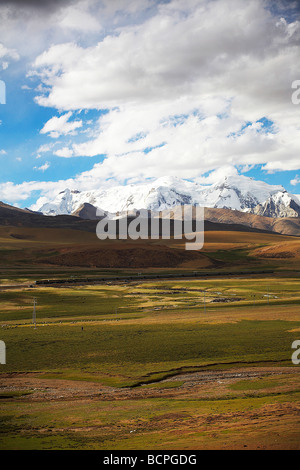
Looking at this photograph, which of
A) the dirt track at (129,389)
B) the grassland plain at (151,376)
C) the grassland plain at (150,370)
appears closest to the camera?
the grassland plain at (151,376)

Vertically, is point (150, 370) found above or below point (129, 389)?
above

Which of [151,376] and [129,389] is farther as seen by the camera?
[151,376]

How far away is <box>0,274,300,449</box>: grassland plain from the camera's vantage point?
23.9 meters

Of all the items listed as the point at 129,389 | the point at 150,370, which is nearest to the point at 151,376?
the point at 150,370

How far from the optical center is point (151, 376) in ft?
131

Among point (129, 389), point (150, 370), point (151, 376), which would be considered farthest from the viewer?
point (150, 370)

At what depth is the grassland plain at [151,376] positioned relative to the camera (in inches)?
941

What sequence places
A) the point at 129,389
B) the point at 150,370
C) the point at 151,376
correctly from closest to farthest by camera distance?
the point at 129,389, the point at 151,376, the point at 150,370

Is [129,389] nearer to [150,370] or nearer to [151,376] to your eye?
[151,376]

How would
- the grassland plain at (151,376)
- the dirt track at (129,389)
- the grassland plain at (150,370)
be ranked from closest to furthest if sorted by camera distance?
the grassland plain at (151,376)
the grassland plain at (150,370)
the dirt track at (129,389)

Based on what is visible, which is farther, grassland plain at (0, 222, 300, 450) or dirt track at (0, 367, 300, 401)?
dirt track at (0, 367, 300, 401)

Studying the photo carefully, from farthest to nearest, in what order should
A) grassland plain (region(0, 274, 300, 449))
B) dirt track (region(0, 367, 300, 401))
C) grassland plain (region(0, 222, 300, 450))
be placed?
dirt track (region(0, 367, 300, 401))
grassland plain (region(0, 222, 300, 450))
grassland plain (region(0, 274, 300, 449))

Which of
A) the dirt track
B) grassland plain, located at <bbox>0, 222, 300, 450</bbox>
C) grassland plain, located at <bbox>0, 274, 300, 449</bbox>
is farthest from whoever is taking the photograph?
the dirt track

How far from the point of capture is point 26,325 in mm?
64688
